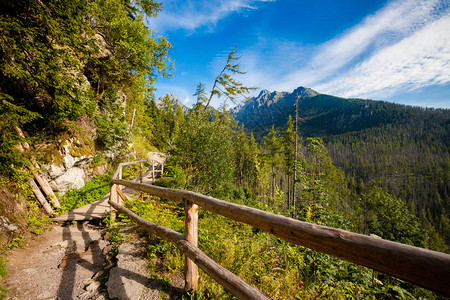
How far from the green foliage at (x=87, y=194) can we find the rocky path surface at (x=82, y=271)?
2.01m

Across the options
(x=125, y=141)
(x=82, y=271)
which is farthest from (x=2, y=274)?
(x=125, y=141)

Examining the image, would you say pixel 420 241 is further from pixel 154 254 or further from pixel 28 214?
pixel 28 214

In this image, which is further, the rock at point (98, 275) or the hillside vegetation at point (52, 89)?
the hillside vegetation at point (52, 89)

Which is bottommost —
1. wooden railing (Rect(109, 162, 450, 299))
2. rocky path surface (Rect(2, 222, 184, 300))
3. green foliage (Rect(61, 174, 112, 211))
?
rocky path surface (Rect(2, 222, 184, 300))

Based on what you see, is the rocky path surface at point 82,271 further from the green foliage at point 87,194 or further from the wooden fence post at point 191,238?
the green foliage at point 87,194

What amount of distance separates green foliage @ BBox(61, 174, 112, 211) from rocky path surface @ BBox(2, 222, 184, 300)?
201 cm

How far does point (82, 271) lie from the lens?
3.63 meters

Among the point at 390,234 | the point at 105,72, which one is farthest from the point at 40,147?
the point at 390,234

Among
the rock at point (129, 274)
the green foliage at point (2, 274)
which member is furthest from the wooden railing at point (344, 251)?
the green foliage at point (2, 274)

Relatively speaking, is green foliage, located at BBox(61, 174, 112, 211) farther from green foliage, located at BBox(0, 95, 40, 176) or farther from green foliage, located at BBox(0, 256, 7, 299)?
green foliage, located at BBox(0, 256, 7, 299)

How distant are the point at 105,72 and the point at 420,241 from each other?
158ft

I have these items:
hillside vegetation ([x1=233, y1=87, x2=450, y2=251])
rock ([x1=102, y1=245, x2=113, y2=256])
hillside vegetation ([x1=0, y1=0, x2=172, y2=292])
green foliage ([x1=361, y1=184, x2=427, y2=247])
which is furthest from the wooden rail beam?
hillside vegetation ([x1=233, y1=87, x2=450, y2=251])

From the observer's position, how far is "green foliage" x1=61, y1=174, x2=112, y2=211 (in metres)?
6.75

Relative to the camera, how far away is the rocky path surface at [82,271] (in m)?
2.83
